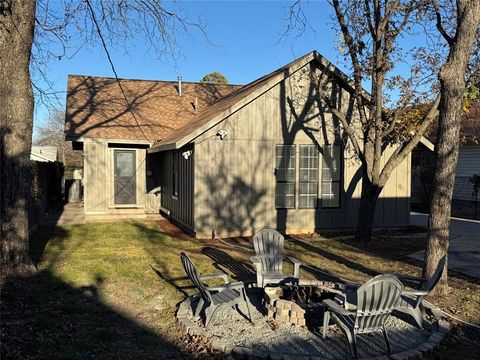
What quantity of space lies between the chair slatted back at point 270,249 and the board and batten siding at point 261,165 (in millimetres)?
4984

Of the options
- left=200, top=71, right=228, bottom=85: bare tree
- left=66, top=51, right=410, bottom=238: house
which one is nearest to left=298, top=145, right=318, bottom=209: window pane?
left=66, top=51, right=410, bottom=238: house

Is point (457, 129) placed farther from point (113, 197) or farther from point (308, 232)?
point (113, 197)

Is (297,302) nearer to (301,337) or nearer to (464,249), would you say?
(301,337)

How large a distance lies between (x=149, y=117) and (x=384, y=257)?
10.7 metres

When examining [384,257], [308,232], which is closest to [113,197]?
[308,232]

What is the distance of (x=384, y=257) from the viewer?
32.8 ft

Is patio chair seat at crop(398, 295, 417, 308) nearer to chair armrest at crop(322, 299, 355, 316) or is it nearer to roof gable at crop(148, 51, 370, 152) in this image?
chair armrest at crop(322, 299, 355, 316)

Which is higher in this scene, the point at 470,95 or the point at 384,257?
the point at 470,95

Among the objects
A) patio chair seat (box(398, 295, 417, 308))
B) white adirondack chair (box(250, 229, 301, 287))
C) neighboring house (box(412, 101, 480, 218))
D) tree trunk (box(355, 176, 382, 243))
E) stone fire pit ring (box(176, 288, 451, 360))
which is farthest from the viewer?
neighboring house (box(412, 101, 480, 218))

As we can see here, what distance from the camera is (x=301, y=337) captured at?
519cm

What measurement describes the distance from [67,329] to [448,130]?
20.4 feet

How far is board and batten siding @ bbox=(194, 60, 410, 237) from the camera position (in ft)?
39.5

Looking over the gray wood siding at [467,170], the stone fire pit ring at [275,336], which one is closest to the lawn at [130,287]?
the stone fire pit ring at [275,336]

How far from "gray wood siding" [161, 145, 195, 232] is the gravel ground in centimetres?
678
